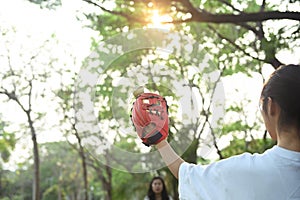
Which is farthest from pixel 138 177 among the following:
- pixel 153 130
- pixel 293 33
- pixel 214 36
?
pixel 153 130

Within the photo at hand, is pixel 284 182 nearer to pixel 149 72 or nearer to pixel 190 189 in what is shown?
pixel 190 189

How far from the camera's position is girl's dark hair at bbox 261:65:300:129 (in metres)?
1.53

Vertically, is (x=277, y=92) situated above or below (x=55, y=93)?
below

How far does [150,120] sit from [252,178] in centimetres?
46

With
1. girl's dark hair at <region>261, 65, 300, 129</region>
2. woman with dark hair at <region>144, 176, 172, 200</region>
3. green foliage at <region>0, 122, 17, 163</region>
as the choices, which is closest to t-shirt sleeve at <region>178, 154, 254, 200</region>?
girl's dark hair at <region>261, 65, 300, 129</region>

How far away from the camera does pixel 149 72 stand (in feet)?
17.5

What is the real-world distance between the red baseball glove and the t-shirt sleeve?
243mm

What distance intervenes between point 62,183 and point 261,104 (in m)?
42.4

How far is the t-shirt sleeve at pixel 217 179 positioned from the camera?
57.5 inches

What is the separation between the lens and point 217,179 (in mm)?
1478

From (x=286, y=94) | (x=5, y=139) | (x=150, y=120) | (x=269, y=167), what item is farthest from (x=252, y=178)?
(x=5, y=139)

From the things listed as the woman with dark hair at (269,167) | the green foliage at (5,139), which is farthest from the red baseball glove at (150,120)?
the green foliage at (5,139)

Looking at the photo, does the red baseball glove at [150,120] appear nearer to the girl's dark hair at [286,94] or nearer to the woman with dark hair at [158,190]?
the girl's dark hair at [286,94]

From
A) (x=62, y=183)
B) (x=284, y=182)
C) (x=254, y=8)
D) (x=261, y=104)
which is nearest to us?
(x=284, y=182)
